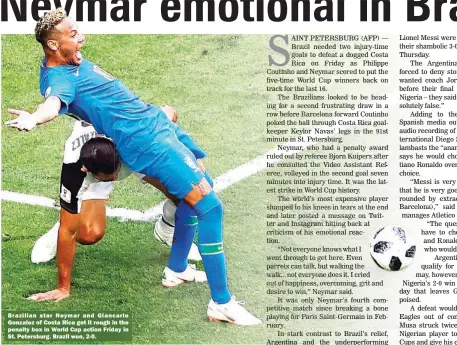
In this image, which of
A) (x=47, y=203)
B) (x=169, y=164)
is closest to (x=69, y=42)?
(x=169, y=164)

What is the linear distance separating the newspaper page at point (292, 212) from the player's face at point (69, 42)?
45 cm

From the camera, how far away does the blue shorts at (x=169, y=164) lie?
392cm

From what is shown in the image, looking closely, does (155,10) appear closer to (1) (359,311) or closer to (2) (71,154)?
(2) (71,154)

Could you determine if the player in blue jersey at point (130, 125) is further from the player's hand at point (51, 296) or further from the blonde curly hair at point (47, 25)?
the player's hand at point (51, 296)

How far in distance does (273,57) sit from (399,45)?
65 centimetres

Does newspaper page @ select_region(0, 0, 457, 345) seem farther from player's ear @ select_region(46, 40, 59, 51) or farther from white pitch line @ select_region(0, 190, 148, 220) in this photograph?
player's ear @ select_region(46, 40, 59, 51)

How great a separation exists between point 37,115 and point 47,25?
1.75ft

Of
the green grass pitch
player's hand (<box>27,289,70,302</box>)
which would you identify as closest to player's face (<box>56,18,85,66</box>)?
the green grass pitch

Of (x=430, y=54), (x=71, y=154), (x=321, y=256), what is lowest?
(x=321, y=256)

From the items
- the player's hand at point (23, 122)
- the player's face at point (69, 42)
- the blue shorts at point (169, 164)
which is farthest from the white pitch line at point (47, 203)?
the player's hand at point (23, 122)

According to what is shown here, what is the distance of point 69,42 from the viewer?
3.98m

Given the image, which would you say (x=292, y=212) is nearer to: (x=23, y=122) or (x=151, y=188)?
(x=151, y=188)

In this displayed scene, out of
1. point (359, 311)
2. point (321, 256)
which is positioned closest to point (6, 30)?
point (321, 256)

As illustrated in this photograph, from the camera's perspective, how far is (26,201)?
4621mm
